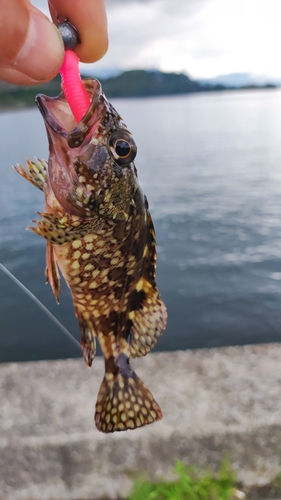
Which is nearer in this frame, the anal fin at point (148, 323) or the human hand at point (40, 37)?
the human hand at point (40, 37)

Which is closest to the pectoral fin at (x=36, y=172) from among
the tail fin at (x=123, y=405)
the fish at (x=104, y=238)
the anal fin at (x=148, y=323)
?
the fish at (x=104, y=238)

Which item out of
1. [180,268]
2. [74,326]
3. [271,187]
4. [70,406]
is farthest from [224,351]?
[271,187]

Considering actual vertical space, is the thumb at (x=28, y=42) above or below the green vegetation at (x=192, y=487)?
above

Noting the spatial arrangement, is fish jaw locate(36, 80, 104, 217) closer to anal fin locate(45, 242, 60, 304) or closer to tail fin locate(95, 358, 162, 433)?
anal fin locate(45, 242, 60, 304)

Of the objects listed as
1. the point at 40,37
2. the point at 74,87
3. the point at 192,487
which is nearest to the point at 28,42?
the point at 40,37

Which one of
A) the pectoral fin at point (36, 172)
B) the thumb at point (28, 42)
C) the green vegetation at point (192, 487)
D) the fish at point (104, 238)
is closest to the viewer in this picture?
the thumb at point (28, 42)

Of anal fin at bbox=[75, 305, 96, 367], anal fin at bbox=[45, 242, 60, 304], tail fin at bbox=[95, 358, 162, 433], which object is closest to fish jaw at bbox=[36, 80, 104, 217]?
anal fin at bbox=[45, 242, 60, 304]

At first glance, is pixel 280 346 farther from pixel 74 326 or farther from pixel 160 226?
pixel 160 226

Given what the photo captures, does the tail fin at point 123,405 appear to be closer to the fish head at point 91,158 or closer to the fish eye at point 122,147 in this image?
the fish head at point 91,158
